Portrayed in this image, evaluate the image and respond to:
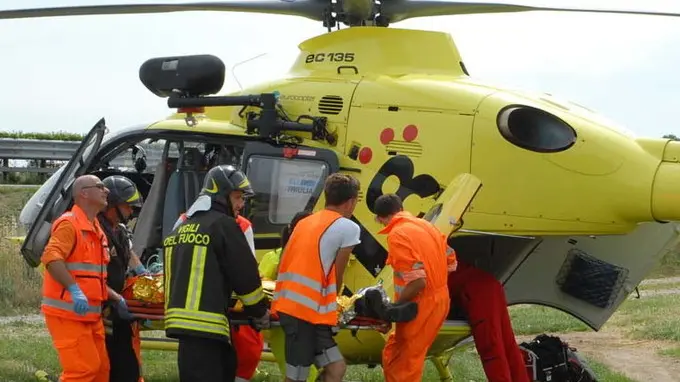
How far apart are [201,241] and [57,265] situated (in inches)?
44.6

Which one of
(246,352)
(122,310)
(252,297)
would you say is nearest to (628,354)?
(246,352)

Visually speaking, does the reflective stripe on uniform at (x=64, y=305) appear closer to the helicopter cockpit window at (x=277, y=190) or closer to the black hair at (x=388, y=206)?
the black hair at (x=388, y=206)

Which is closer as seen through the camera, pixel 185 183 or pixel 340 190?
pixel 340 190

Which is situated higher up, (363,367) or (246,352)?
(246,352)

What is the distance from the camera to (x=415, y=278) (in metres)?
6.32

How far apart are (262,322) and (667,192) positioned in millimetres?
3044

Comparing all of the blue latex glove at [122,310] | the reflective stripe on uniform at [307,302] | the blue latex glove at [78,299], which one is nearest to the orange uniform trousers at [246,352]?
the blue latex glove at [122,310]

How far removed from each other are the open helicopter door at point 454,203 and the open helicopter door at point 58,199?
3363mm

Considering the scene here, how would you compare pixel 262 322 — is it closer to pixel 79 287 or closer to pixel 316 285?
pixel 316 285

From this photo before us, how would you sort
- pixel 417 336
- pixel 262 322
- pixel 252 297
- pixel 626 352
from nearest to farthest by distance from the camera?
pixel 252 297, pixel 262 322, pixel 417 336, pixel 626 352

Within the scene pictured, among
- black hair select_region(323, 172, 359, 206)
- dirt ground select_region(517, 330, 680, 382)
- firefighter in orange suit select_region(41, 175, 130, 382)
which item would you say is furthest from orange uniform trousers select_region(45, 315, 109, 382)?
dirt ground select_region(517, 330, 680, 382)

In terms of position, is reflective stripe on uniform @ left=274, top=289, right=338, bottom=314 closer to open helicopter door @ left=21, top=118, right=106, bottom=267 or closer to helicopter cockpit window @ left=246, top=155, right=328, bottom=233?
helicopter cockpit window @ left=246, top=155, right=328, bottom=233

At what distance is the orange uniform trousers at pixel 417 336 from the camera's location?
255 inches

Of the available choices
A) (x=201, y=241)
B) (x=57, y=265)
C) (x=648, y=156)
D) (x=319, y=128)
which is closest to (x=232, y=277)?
(x=201, y=241)
